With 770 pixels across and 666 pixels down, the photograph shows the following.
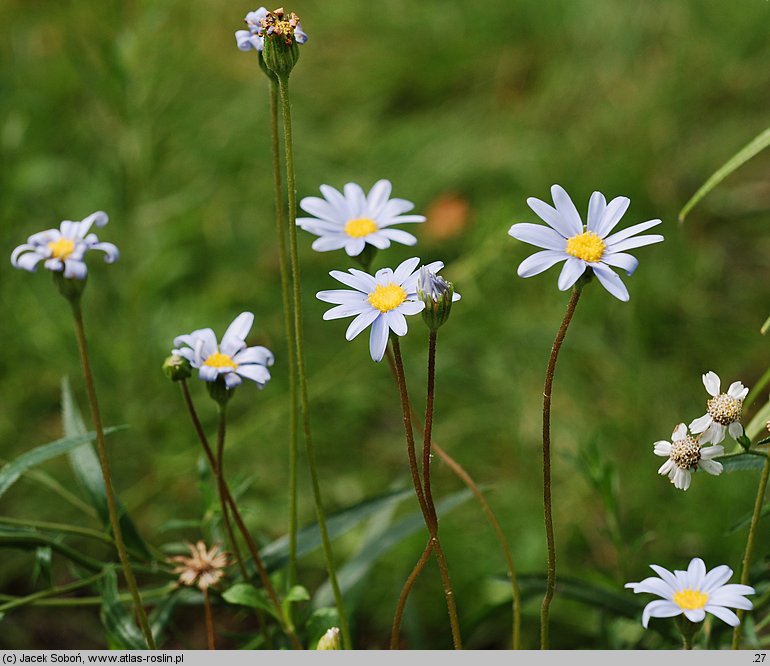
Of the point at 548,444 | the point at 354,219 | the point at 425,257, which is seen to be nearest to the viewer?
the point at 548,444

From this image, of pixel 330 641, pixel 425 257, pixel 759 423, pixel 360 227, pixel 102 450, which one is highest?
pixel 425 257

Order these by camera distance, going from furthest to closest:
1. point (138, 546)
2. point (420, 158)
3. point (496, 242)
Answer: point (420, 158) → point (496, 242) → point (138, 546)

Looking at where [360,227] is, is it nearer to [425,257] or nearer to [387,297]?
[387,297]

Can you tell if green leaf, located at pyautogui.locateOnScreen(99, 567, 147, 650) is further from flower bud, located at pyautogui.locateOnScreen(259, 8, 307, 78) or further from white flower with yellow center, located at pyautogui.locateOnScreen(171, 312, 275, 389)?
flower bud, located at pyautogui.locateOnScreen(259, 8, 307, 78)

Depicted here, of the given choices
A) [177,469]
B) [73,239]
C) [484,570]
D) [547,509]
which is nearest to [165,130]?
[177,469]

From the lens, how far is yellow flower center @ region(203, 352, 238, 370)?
738 millimetres

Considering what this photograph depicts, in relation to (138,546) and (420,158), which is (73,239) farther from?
(420,158)

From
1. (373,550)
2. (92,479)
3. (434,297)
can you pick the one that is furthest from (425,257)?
(434,297)

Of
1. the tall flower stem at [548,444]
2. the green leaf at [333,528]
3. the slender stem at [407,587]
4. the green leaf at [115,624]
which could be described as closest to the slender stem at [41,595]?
the green leaf at [115,624]

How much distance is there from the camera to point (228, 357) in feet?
2.44

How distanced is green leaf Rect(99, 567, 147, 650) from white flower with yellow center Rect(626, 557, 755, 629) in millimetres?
405

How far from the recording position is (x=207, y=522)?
2.78ft

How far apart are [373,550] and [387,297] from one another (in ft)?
1.15

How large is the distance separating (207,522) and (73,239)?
0.30 meters
